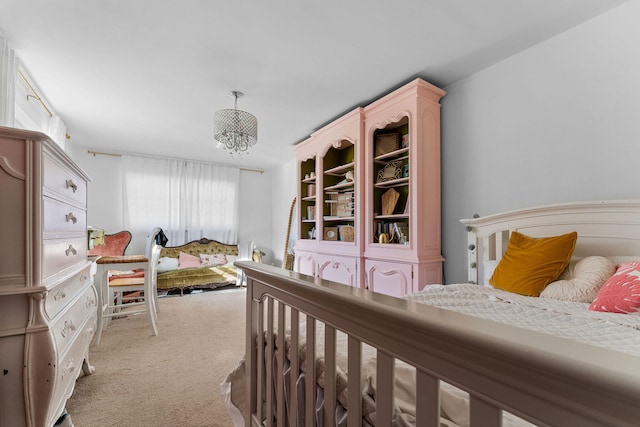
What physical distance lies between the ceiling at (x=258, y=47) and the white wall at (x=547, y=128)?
0.14m

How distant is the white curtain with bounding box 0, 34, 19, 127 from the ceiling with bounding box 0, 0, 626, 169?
84 mm

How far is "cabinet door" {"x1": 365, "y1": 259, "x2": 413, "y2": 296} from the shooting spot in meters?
2.37

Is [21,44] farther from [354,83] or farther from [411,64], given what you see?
[411,64]

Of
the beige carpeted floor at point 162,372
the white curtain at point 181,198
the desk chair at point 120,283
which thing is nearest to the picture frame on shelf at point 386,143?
the beige carpeted floor at point 162,372

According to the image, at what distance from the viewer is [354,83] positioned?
2482 millimetres

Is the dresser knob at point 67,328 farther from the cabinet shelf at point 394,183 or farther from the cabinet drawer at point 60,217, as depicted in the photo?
the cabinet shelf at point 394,183

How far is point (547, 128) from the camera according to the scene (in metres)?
1.92

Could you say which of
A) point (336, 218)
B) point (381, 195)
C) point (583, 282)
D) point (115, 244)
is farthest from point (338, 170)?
point (115, 244)

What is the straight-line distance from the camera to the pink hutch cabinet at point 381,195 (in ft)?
7.72

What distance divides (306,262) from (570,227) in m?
2.67

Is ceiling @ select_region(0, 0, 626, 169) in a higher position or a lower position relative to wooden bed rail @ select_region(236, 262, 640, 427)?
higher

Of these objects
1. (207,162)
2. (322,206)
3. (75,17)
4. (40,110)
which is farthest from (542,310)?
(207,162)

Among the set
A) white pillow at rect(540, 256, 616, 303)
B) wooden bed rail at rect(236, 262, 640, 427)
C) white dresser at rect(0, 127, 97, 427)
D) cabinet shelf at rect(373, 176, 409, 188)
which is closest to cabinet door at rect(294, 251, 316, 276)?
cabinet shelf at rect(373, 176, 409, 188)

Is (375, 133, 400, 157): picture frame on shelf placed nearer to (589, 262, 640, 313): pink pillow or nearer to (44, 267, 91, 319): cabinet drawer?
(589, 262, 640, 313): pink pillow
